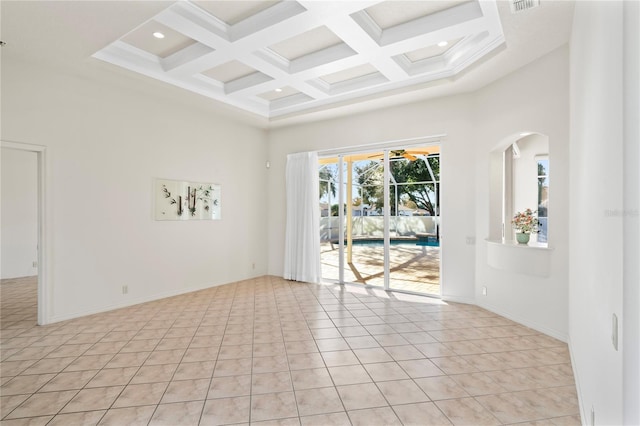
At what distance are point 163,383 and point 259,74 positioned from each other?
3.93 meters

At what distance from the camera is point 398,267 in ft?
18.4

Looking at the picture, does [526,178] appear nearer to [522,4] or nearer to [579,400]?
[522,4]

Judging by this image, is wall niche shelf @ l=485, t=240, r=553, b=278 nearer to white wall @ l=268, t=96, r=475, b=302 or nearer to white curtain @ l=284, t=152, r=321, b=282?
white wall @ l=268, t=96, r=475, b=302

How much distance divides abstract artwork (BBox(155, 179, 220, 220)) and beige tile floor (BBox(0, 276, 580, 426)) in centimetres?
147

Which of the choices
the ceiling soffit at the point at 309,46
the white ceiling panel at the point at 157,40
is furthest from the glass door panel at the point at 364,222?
the white ceiling panel at the point at 157,40

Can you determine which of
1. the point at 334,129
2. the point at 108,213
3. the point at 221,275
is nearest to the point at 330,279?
the point at 221,275

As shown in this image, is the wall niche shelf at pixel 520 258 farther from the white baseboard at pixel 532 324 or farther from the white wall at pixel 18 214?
the white wall at pixel 18 214

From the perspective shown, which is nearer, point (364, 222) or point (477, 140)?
point (477, 140)

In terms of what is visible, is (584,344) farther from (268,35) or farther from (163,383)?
(268,35)

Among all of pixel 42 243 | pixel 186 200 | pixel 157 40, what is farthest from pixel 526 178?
pixel 42 243

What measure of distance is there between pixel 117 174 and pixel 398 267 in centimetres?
441

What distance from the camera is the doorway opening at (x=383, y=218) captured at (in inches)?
210

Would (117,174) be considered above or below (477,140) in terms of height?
below

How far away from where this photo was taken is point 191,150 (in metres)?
5.47
